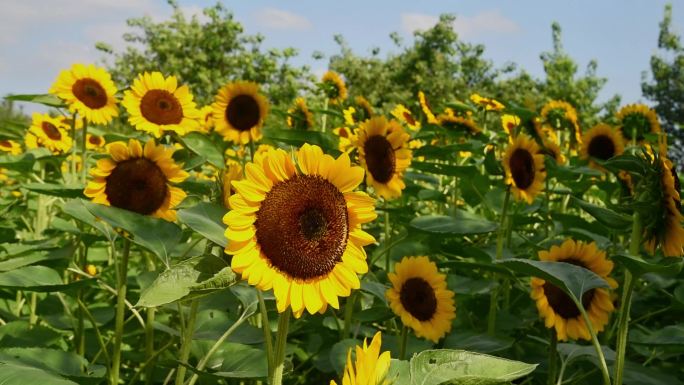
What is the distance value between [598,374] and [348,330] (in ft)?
2.25

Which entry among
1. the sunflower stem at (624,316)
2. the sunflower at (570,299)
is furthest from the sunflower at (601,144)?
the sunflower stem at (624,316)

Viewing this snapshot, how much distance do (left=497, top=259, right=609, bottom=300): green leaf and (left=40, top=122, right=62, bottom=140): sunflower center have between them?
9.81 ft

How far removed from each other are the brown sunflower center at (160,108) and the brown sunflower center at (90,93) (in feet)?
0.62

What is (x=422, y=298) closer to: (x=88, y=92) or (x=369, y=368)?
(x=369, y=368)

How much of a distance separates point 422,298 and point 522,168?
638 mm

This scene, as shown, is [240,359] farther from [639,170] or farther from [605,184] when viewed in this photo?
[605,184]

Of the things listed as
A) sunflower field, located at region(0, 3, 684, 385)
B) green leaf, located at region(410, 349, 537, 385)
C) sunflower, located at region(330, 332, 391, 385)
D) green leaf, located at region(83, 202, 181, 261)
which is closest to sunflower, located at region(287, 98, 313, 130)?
sunflower field, located at region(0, 3, 684, 385)

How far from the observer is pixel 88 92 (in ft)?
8.52

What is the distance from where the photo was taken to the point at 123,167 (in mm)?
1803

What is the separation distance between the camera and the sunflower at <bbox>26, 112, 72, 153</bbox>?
362cm

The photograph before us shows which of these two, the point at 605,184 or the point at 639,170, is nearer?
the point at 639,170

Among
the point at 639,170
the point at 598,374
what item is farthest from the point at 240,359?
the point at 598,374

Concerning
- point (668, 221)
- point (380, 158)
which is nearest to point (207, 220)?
point (668, 221)

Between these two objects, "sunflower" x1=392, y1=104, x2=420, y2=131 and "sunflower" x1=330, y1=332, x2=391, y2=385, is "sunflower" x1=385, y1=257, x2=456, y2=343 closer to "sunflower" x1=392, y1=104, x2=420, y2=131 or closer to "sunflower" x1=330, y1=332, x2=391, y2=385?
"sunflower" x1=330, y1=332, x2=391, y2=385
